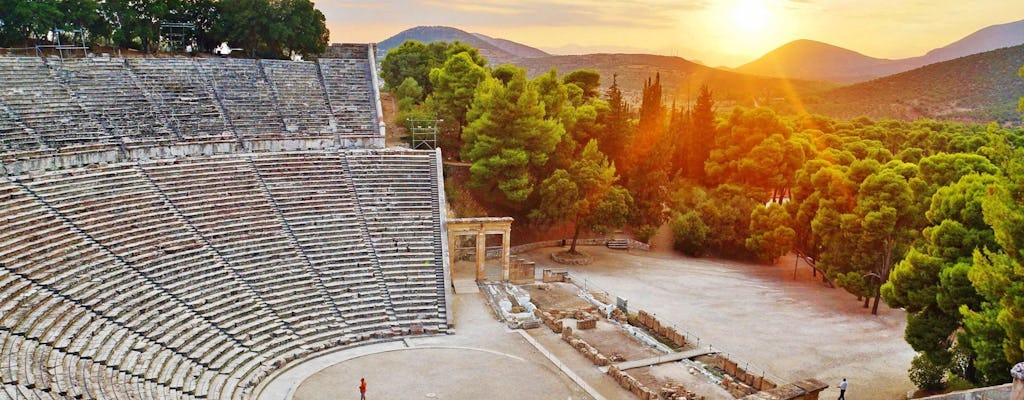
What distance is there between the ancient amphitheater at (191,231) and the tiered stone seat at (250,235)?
6 centimetres

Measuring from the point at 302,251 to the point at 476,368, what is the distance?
756 centimetres

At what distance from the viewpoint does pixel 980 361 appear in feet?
56.6

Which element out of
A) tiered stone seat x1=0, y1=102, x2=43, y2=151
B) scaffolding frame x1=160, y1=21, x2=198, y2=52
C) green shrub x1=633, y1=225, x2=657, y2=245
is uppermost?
scaffolding frame x1=160, y1=21, x2=198, y2=52

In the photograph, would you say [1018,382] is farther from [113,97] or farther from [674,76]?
[674,76]

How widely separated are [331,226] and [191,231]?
185 inches

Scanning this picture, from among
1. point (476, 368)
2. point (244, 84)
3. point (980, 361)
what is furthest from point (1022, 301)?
point (244, 84)

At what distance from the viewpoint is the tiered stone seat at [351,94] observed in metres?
33.9

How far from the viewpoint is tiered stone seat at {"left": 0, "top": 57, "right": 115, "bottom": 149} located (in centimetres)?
2592

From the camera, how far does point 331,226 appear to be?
25.1 meters

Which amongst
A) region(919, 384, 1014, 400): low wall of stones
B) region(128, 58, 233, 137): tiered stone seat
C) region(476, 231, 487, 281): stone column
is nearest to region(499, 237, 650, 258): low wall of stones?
region(476, 231, 487, 281): stone column

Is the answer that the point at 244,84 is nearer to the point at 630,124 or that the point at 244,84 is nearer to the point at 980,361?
the point at 630,124

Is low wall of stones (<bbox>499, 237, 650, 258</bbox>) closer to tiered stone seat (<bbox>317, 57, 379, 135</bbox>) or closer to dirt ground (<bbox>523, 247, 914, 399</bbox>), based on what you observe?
dirt ground (<bbox>523, 247, 914, 399</bbox>)

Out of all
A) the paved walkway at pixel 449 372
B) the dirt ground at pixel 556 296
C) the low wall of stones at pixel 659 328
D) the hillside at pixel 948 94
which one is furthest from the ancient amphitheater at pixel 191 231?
the hillside at pixel 948 94

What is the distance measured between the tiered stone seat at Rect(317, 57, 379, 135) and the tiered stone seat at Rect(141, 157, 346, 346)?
865 centimetres
